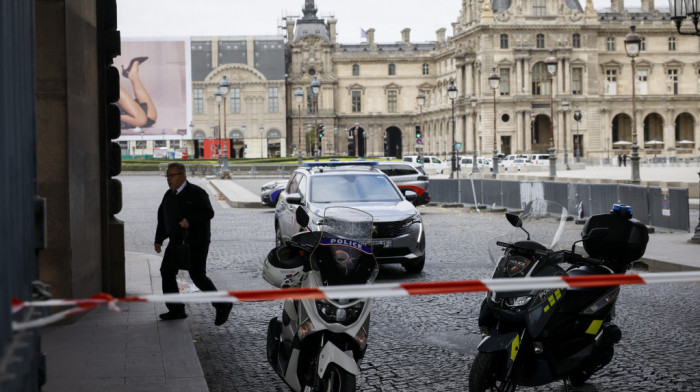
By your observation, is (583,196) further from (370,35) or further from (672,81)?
(370,35)

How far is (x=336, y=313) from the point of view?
4.70 meters

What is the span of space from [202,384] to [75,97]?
3.50 meters

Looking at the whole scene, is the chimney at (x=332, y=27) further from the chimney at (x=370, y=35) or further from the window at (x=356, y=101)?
the window at (x=356, y=101)

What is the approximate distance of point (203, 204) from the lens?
25.7ft

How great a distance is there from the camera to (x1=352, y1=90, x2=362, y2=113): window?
10512 cm

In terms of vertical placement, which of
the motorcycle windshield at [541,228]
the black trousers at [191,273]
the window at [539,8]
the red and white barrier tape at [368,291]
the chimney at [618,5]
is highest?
the chimney at [618,5]

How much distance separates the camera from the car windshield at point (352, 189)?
12.5 m

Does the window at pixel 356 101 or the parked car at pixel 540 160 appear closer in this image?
the parked car at pixel 540 160

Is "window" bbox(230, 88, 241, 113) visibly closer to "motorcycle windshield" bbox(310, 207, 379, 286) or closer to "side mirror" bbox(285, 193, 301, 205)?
"side mirror" bbox(285, 193, 301, 205)

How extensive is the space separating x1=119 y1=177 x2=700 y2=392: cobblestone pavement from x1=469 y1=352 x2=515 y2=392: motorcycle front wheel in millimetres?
841

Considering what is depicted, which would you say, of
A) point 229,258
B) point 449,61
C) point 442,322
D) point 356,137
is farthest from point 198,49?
point 442,322

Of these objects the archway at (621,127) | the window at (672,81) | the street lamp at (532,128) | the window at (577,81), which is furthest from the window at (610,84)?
the street lamp at (532,128)

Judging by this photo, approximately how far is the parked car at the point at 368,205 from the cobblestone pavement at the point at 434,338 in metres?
0.37

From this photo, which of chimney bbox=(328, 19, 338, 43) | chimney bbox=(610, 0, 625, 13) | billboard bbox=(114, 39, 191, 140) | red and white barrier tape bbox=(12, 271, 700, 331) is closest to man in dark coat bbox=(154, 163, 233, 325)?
red and white barrier tape bbox=(12, 271, 700, 331)
